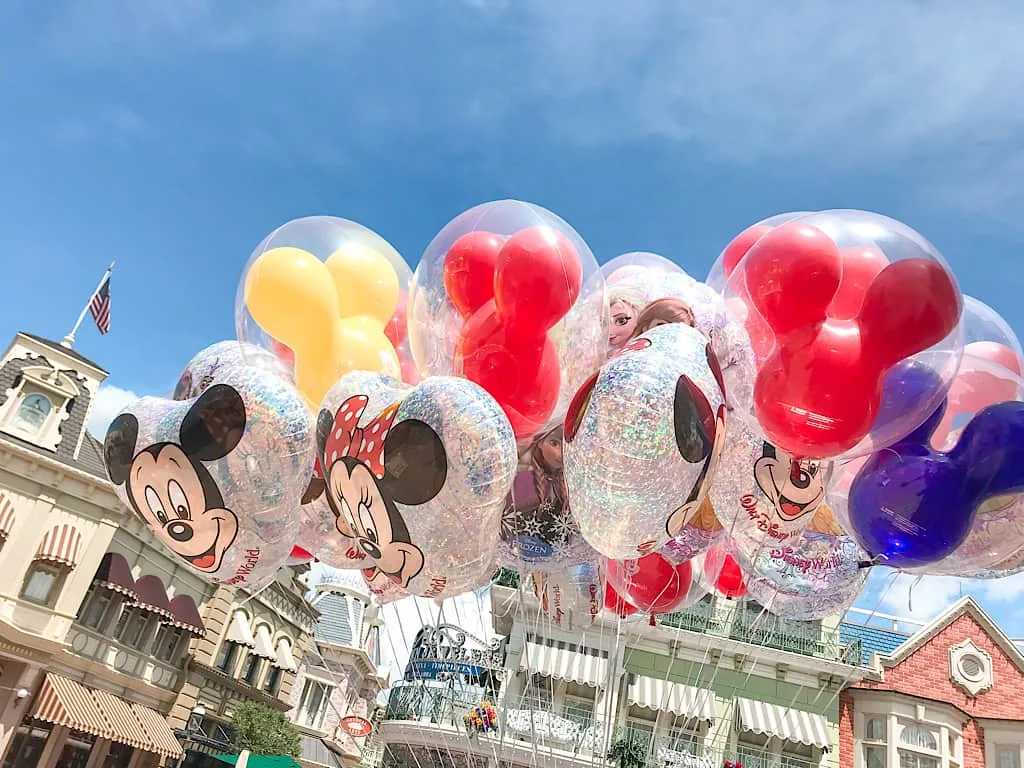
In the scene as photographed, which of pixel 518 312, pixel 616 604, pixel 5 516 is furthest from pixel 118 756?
pixel 518 312

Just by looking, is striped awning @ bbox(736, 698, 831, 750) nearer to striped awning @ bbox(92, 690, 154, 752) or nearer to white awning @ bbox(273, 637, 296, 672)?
striped awning @ bbox(92, 690, 154, 752)

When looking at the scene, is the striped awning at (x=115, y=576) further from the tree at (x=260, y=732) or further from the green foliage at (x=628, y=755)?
the green foliage at (x=628, y=755)

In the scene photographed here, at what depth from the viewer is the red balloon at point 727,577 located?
18.2 ft

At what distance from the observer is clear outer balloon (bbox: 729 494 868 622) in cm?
486

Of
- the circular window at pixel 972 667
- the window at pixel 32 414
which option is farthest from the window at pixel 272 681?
the circular window at pixel 972 667

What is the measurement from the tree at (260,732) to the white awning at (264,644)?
5.87 ft

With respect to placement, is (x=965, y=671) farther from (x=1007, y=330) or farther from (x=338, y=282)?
(x=338, y=282)

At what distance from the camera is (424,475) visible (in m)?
3.37

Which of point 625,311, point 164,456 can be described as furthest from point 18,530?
point 625,311

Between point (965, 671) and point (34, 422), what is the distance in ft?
71.9

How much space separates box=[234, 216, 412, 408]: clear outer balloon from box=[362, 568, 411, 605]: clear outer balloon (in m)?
1.11

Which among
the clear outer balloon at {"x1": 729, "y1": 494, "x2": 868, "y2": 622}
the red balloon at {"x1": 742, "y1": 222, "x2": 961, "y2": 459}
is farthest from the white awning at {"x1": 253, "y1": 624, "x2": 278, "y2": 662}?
the red balloon at {"x1": 742, "y1": 222, "x2": 961, "y2": 459}

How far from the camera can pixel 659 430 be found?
318cm

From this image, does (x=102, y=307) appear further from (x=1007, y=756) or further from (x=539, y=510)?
(x=1007, y=756)
